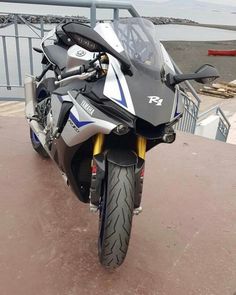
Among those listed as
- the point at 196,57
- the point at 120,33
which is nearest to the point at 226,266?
the point at 120,33

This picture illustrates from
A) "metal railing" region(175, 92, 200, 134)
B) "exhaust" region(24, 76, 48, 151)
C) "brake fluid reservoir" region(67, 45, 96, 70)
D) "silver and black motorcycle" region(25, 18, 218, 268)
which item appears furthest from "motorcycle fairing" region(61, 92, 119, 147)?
"metal railing" region(175, 92, 200, 134)

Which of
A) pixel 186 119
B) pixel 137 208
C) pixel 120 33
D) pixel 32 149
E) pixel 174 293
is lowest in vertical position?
pixel 186 119

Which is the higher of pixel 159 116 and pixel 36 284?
pixel 159 116

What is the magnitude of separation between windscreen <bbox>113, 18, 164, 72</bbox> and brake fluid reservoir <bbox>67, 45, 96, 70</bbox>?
0.82 ft

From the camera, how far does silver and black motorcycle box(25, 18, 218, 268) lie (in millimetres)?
1501

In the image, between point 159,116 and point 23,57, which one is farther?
point 23,57

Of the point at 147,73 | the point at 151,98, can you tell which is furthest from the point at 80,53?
the point at 151,98

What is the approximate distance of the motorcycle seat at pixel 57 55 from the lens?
2.32 m

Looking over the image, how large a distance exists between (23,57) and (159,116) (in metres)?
5.27

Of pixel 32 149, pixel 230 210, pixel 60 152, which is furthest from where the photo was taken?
pixel 32 149

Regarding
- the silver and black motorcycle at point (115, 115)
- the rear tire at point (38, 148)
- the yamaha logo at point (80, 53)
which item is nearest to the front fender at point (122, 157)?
the silver and black motorcycle at point (115, 115)

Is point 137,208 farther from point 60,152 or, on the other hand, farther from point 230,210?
point 230,210

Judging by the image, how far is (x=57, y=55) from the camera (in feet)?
7.98

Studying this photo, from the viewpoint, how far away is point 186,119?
202 inches
